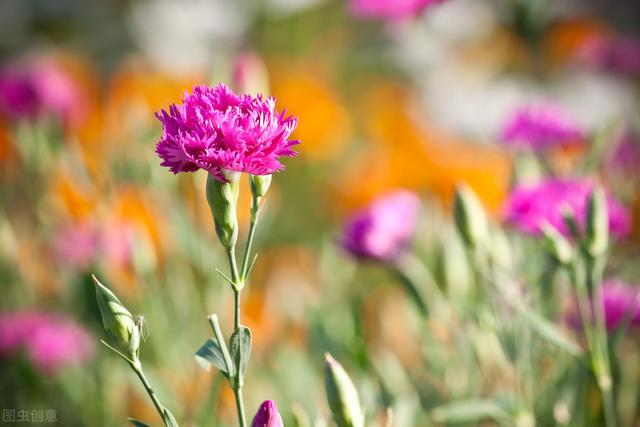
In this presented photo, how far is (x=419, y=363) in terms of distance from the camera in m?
0.87

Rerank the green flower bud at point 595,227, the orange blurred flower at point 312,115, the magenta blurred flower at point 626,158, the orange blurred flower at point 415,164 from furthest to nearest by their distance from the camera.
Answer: the orange blurred flower at point 312,115 < the orange blurred flower at point 415,164 < the magenta blurred flower at point 626,158 < the green flower bud at point 595,227

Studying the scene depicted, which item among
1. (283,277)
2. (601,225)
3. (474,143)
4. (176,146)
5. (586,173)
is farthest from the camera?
(474,143)

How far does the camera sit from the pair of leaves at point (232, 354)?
35cm

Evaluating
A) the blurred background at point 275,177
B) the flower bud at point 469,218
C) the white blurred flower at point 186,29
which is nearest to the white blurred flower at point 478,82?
the blurred background at point 275,177

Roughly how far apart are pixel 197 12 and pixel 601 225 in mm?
1237

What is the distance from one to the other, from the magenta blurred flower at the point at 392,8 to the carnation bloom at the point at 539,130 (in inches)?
5.0

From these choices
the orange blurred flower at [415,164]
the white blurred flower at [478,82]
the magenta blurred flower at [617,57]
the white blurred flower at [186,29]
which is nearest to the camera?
the magenta blurred flower at [617,57]

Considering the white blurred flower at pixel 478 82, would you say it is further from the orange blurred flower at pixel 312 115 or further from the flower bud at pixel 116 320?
the flower bud at pixel 116 320

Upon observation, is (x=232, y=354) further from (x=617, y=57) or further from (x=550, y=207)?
(x=617, y=57)

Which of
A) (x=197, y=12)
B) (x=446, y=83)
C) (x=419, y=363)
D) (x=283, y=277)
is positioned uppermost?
(x=197, y=12)

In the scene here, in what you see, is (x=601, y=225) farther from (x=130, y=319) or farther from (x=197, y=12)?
(x=197, y=12)

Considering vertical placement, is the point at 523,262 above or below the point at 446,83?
below

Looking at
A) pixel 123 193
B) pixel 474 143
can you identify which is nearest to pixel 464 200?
pixel 123 193

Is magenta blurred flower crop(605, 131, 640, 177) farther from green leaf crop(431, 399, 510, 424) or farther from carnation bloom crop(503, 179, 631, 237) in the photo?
green leaf crop(431, 399, 510, 424)
